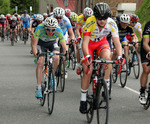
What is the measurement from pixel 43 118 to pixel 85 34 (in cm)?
160

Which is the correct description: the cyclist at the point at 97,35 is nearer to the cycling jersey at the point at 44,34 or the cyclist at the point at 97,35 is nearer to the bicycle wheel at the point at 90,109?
the bicycle wheel at the point at 90,109

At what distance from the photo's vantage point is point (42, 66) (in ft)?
27.3

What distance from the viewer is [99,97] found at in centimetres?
612

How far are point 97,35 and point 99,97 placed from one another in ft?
4.90

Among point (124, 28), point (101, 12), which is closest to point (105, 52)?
point (101, 12)

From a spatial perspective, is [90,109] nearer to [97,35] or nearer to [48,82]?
[97,35]

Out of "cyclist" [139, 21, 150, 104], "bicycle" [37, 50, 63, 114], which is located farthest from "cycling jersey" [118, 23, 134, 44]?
"bicycle" [37, 50, 63, 114]

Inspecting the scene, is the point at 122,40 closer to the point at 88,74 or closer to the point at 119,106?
the point at 119,106

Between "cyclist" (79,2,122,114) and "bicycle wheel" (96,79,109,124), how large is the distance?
53 cm

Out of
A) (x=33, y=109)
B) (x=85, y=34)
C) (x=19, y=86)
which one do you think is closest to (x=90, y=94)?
→ (x=85, y=34)

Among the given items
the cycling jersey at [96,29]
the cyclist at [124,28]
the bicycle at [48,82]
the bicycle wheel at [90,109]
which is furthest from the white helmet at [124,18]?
the bicycle wheel at [90,109]

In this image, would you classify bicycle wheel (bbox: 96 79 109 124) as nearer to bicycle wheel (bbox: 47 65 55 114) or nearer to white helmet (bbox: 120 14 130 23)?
bicycle wheel (bbox: 47 65 55 114)

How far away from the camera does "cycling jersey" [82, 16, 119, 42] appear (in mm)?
6980

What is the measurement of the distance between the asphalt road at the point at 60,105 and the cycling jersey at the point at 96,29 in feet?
4.58
